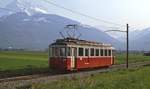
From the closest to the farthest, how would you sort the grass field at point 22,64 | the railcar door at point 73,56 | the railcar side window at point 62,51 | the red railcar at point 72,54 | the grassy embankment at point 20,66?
the grassy embankment at point 20,66, the red railcar at point 72,54, the railcar side window at point 62,51, the railcar door at point 73,56, the grass field at point 22,64

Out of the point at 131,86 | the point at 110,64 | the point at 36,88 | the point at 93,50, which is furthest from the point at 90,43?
the point at 36,88

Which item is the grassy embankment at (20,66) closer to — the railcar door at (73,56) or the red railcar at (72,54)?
the red railcar at (72,54)

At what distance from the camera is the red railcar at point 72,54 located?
118ft

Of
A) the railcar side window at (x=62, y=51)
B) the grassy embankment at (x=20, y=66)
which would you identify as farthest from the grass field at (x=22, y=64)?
the railcar side window at (x=62, y=51)

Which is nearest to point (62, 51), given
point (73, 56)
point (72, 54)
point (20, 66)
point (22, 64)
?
point (72, 54)

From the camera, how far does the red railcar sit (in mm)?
35906

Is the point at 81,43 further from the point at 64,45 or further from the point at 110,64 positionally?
the point at 110,64

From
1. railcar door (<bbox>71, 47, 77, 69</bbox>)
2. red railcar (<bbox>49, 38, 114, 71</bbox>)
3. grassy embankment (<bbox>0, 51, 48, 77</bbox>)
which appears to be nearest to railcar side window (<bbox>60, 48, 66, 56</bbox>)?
red railcar (<bbox>49, 38, 114, 71</bbox>)

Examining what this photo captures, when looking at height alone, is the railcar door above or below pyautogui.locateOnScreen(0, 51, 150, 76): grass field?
above

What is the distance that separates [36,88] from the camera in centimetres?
1683

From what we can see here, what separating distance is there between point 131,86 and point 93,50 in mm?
20113

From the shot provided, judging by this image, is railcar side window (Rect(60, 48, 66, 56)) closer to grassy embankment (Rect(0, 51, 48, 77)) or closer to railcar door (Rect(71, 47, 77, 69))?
railcar door (Rect(71, 47, 77, 69))

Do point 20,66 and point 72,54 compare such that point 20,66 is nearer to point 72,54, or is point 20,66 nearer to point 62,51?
point 62,51

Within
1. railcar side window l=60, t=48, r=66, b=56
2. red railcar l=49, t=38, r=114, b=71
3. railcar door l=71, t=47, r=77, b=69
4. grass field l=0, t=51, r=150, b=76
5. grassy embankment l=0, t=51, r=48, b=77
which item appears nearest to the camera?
grassy embankment l=0, t=51, r=48, b=77
